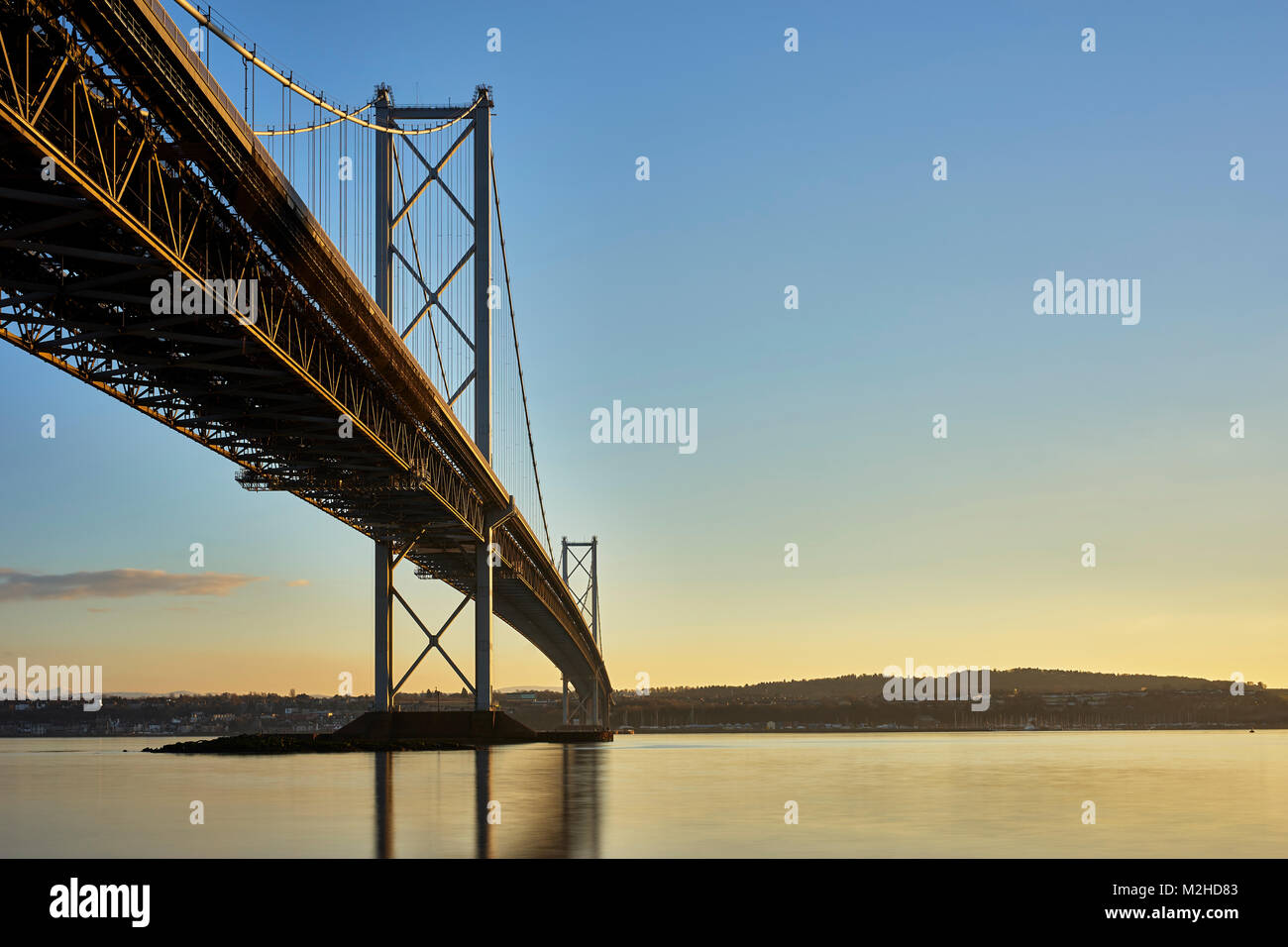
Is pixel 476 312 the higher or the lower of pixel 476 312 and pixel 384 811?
the higher

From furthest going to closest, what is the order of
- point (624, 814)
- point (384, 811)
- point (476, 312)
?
point (476, 312), point (624, 814), point (384, 811)

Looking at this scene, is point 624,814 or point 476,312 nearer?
point 624,814

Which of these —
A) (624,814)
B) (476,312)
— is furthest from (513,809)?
(476,312)

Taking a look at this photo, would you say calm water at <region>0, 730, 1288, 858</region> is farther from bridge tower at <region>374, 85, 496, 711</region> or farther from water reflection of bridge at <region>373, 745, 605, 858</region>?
bridge tower at <region>374, 85, 496, 711</region>

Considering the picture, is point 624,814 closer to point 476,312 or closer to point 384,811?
point 384,811

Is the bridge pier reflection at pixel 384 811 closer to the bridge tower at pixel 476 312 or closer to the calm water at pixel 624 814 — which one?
the calm water at pixel 624 814

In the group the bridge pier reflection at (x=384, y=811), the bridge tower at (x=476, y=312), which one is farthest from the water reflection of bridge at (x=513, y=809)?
the bridge tower at (x=476, y=312)

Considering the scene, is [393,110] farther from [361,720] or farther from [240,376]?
[240,376]

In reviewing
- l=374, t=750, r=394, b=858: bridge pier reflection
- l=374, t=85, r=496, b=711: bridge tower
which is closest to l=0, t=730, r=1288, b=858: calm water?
l=374, t=750, r=394, b=858: bridge pier reflection
